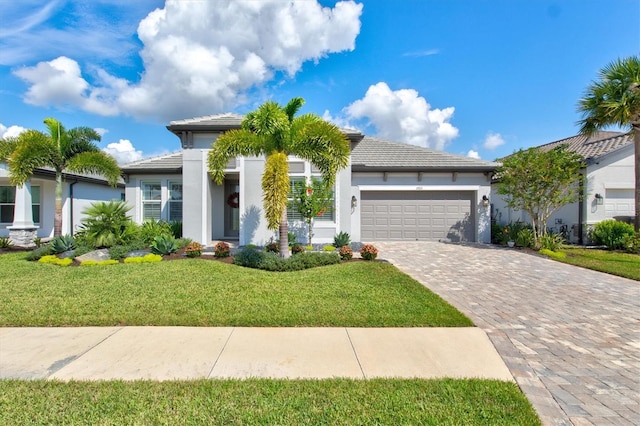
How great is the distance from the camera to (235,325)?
15.1 feet

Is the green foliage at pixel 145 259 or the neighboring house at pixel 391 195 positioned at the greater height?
the neighboring house at pixel 391 195

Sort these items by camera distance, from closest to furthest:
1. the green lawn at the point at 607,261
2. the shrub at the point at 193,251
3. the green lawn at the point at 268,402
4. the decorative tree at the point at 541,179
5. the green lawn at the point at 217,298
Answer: the green lawn at the point at 268,402, the green lawn at the point at 217,298, the green lawn at the point at 607,261, the shrub at the point at 193,251, the decorative tree at the point at 541,179

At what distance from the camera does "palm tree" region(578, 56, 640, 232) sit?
443 inches

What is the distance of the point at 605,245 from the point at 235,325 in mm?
15848

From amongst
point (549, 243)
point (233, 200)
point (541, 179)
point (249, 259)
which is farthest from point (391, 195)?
point (249, 259)

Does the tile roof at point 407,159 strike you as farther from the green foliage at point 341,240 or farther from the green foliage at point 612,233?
the green foliage at point 612,233

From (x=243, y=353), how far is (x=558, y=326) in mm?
4782

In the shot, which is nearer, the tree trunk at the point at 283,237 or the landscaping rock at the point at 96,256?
the tree trunk at the point at 283,237

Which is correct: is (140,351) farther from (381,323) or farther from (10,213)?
(10,213)

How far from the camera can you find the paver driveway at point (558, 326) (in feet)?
9.50

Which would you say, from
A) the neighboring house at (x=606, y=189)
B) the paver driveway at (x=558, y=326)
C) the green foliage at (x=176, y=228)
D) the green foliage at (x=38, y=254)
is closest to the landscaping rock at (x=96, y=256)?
the green foliage at (x=38, y=254)

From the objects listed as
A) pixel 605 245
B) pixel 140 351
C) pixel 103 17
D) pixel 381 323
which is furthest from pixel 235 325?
pixel 605 245

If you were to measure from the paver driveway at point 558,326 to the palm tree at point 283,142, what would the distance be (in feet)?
13.0

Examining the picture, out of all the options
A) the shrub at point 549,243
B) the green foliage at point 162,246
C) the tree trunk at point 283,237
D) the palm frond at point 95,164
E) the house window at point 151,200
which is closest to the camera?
the tree trunk at point 283,237
